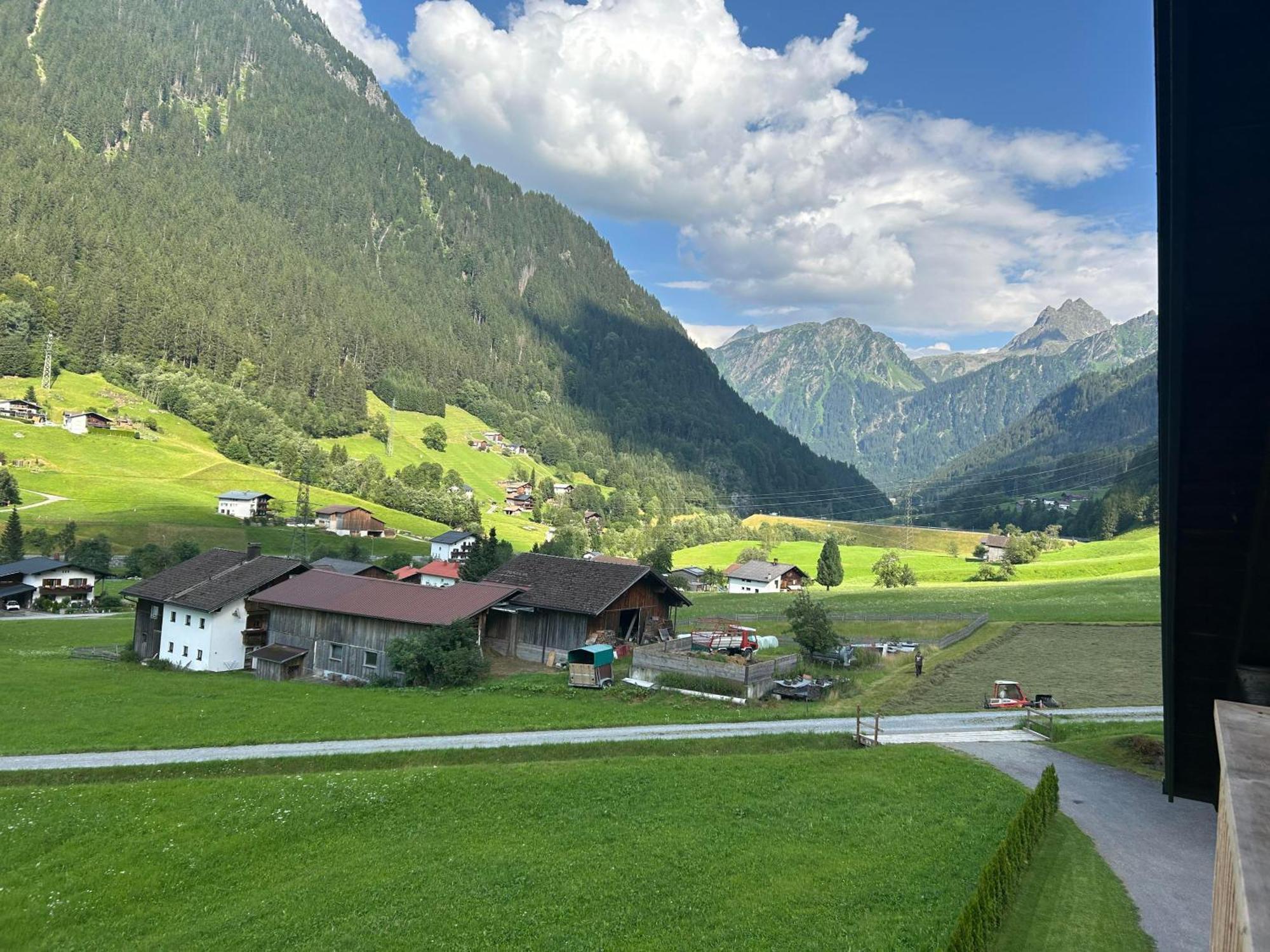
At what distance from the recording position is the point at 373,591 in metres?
51.7

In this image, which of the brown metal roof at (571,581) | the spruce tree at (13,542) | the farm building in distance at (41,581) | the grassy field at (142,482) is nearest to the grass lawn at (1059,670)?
the brown metal roof at (571,581)

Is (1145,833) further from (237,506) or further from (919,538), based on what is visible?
(919,538)

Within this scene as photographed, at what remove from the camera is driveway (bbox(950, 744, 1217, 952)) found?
16.0 m

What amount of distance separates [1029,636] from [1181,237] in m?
58.6

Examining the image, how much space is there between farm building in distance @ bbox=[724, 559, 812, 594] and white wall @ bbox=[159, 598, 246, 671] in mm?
72443

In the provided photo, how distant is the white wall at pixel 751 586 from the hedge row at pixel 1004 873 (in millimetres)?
88484

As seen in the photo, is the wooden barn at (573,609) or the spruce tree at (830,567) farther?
the spruce tree at (830,567)

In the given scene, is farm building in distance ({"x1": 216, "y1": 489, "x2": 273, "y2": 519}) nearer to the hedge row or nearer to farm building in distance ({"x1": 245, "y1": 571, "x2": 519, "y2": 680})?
farm building in distance ({"x1": 245, "y1": 571, "x2": 519, "y2": 680})

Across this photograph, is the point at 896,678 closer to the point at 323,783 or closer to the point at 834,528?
the point at 323,783

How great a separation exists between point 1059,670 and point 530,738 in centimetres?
3365

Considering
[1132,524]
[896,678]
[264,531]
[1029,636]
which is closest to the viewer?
[896,678]

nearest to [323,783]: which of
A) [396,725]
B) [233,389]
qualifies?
[396,725]

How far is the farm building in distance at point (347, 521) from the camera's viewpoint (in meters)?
125

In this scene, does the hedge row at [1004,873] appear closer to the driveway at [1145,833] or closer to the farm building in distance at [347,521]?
the driveway at [1145,833]
